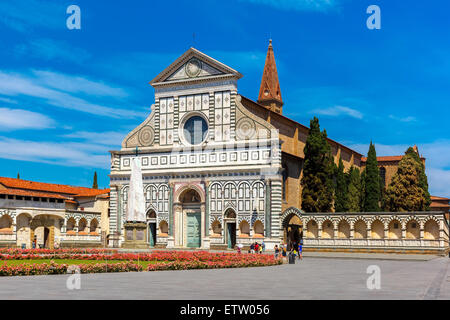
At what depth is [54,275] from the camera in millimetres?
19906

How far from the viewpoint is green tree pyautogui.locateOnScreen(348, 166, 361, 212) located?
56.9 meters

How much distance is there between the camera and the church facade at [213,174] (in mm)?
46375

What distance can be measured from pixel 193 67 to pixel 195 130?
5.73m

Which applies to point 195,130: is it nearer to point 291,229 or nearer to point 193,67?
point 193,67

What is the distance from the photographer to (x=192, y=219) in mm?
50344

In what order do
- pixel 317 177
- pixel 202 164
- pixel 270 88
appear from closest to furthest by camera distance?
pixel 317 177
pixel 202 164
pixel 270 88

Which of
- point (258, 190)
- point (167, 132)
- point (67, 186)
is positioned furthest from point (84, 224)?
point (258, 190)

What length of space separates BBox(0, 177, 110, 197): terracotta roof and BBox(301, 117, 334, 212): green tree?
2718 cm

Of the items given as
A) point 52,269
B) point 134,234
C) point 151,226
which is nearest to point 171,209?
point 151,226

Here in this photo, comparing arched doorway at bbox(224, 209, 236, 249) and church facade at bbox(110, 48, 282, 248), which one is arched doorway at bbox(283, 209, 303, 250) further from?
arched doorway at bbox(224, 209, 236, 249)

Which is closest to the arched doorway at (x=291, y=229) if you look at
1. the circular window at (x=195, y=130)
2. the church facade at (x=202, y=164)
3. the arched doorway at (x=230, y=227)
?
the church facade at (x=202, y=164)

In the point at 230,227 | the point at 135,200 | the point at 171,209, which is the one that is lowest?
the point at 230,227

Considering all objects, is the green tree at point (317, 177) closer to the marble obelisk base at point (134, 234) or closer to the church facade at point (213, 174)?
the church facade at point (213, 174)

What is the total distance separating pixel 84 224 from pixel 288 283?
45664 millimetres
